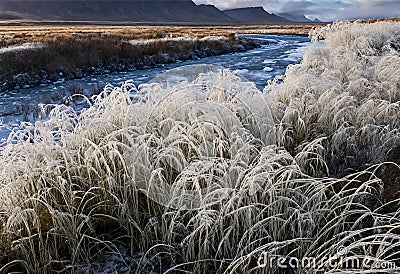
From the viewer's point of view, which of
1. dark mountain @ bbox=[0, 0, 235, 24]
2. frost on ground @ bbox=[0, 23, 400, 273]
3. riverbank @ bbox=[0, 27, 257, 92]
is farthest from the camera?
dark mountain @ bbox=[0, 0, 235, 24]

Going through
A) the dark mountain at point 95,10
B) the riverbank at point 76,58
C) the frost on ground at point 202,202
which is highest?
the dark mountain at point 95,10

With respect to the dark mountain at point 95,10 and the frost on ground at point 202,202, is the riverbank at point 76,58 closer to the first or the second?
the frost on ground at point 202,202

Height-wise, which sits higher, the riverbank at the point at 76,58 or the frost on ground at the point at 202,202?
the riverbank at the point at 76,58

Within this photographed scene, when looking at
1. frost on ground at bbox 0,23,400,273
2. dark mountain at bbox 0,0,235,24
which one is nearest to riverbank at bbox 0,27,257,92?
frost on ground at bbox 0,23,400,273

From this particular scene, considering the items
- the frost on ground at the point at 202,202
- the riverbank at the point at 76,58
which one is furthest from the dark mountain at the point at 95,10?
the frost on ground at the point at 202,202

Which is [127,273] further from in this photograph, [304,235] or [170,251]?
[304,235]

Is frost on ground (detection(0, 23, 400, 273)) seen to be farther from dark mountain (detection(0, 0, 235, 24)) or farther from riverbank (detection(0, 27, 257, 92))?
dark mountain (detection(0, 0, 235, 24))

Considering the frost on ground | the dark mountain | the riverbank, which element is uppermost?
the dark mountain

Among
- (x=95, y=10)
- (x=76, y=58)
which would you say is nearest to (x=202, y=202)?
(x=76, y=58)

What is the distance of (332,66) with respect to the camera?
7.50 metres

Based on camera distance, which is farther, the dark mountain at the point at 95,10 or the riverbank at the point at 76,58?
the dark mountain at the point at 95,10

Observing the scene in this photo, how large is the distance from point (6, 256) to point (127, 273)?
34.7 inches

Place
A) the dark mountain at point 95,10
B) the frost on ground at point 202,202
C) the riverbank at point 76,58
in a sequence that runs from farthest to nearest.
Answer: the dark mountain at point 95,10
the riverbank at point 76,58
the frost on ground at point 202,202

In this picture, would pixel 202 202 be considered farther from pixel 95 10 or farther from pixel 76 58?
pixel 95 10
